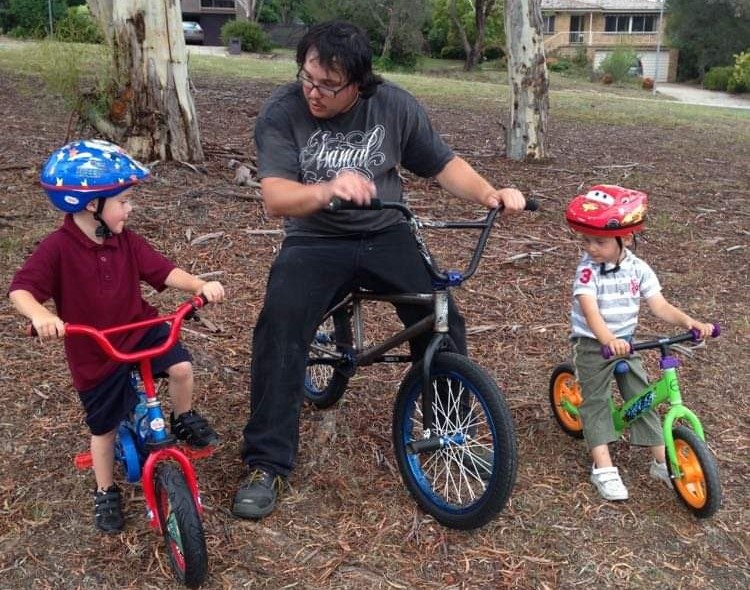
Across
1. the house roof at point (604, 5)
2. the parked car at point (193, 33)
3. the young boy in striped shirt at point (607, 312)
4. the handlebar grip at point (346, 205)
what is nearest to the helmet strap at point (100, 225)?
the handlebar grip at point (346, 205)

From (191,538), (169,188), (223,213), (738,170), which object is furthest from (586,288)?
(738,170)

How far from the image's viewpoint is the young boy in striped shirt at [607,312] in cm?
360

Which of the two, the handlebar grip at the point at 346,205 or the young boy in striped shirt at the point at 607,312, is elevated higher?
the handlebar grip at the point at 346,205

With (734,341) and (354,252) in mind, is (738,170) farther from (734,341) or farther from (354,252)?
(354,252)

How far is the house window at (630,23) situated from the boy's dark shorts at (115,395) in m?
65.8

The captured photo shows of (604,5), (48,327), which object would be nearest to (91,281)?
(48,327)

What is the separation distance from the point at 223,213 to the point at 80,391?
13.2ft

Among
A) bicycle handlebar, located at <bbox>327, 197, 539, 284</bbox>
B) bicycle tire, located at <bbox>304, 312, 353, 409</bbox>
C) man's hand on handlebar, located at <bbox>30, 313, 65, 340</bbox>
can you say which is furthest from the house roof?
man's hand on handlebar, located at <bbox>30, 313, 65, 340</bbox>

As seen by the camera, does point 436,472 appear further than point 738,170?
No

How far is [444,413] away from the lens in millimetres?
3465

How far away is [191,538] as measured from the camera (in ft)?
9.36

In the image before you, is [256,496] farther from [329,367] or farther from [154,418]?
[329,367]

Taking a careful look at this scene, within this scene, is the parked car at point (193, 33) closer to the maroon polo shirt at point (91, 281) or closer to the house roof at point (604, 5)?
the house roof at point (604, 5)

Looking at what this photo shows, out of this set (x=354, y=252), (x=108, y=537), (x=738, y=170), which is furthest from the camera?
(x=738, y=170)
